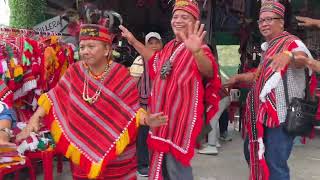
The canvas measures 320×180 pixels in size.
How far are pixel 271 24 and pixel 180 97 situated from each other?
0.97 m

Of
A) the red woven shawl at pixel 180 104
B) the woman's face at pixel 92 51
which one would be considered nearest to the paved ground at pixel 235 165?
the red woven shawl at pixel 180 104

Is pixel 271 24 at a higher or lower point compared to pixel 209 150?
higher

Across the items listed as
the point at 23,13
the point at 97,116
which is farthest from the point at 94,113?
the point at 23,13

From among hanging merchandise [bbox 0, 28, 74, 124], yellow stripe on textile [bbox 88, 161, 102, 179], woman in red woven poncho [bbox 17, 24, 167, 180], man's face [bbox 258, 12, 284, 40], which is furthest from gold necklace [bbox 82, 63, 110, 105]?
man's face [bbox 258, 12, 284, 40]

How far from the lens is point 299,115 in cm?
300

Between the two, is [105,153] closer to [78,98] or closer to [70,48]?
[78,98]

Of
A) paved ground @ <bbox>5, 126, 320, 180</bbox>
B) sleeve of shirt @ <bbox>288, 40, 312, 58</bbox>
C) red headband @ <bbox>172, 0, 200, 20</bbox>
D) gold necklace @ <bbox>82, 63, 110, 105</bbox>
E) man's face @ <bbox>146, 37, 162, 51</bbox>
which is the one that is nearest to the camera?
gold necklace @ <bbox>82, 63, 110, 105</bbox>

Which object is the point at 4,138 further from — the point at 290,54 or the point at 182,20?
the point at 290,54

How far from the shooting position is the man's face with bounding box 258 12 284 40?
3.13 meters

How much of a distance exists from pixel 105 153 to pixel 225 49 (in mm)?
15375

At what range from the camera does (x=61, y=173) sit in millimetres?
4531

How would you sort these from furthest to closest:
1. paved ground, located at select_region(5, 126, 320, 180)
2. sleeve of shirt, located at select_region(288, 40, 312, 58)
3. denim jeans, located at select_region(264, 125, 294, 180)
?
paved ground, located at select_region(5, 126, 320, 180) → denim jeans, located at select_region(264, 125, 294, 180) → sleeve of shirt, located at select_region(288, 40, 312, 58)

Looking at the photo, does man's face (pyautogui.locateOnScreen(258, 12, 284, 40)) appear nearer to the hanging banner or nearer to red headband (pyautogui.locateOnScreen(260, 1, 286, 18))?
red headband (pyautogui.locateOnScreen(260, 1, 286, 18))

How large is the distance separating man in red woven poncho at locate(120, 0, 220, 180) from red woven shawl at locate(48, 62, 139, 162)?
26 centimetres
